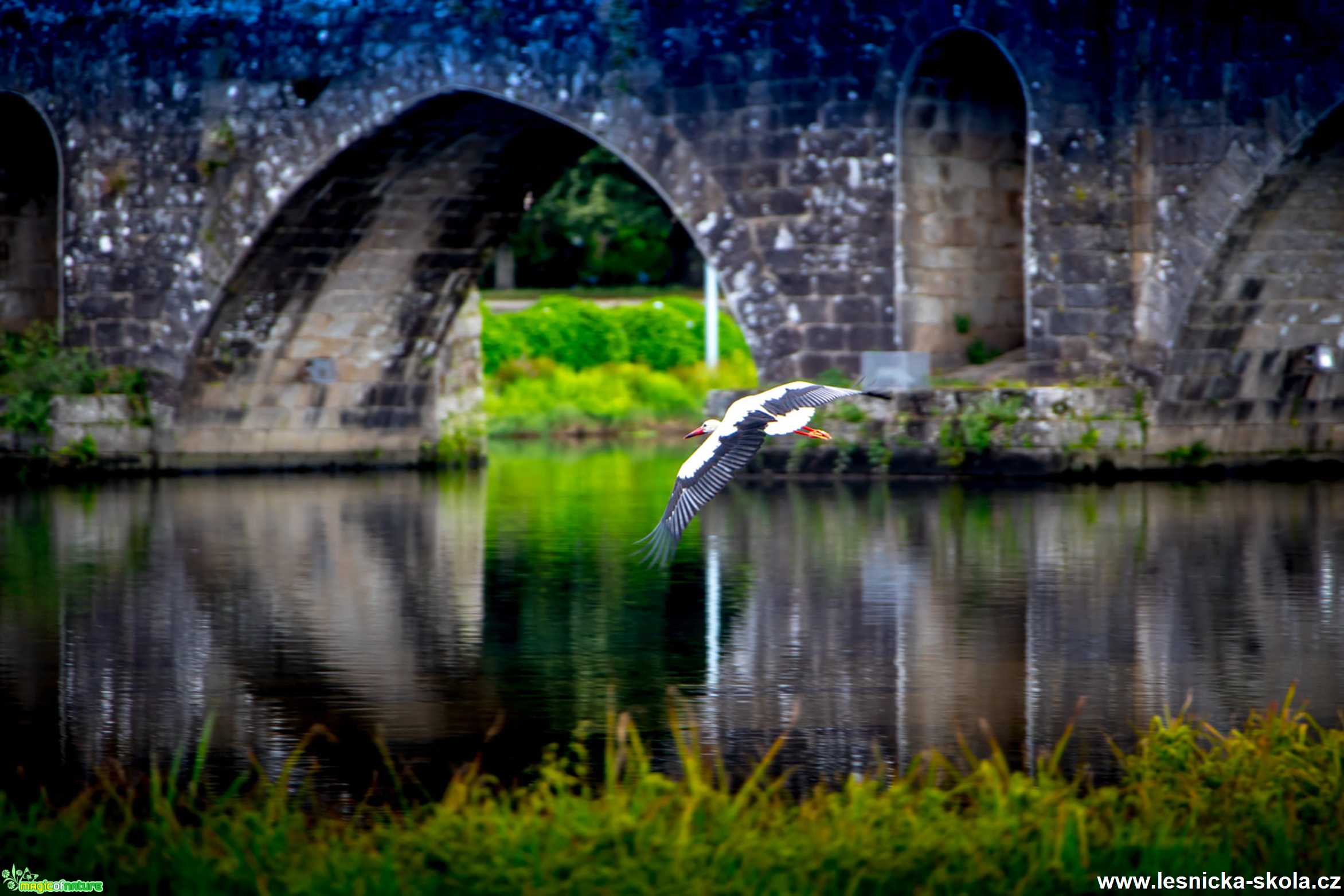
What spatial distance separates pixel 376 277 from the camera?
69.8ft

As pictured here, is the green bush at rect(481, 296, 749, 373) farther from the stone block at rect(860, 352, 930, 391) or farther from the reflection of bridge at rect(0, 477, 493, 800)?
the reflection of bridge at rect(0, 477, 493, 800)

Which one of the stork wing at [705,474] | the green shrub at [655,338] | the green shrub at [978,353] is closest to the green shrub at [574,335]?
the green shrub at [655,338]

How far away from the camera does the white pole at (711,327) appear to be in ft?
108

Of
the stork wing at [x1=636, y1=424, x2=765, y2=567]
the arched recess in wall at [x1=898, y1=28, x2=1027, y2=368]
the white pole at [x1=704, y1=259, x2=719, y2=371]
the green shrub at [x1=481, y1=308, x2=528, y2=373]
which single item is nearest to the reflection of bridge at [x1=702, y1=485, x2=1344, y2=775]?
the stork wing at [x1=636, y1=424, x2=765, y2=567]

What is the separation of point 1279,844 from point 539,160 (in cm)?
1677

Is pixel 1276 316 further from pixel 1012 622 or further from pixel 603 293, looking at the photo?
pixel 603 293

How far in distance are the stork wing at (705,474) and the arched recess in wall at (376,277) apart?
11.4 meters

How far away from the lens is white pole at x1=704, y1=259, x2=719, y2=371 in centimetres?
3294

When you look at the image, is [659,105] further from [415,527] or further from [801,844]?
[801,844]

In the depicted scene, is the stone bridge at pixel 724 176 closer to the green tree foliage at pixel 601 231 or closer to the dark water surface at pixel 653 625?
the dark water surface at pixel 653 625

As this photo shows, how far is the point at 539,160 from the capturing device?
2077cm

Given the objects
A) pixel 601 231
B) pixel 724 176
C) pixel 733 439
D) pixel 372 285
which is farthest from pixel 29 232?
pixel 601 231

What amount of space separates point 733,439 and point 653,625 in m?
1.38

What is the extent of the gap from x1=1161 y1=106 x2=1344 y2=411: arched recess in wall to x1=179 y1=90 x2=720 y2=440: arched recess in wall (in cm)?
599
